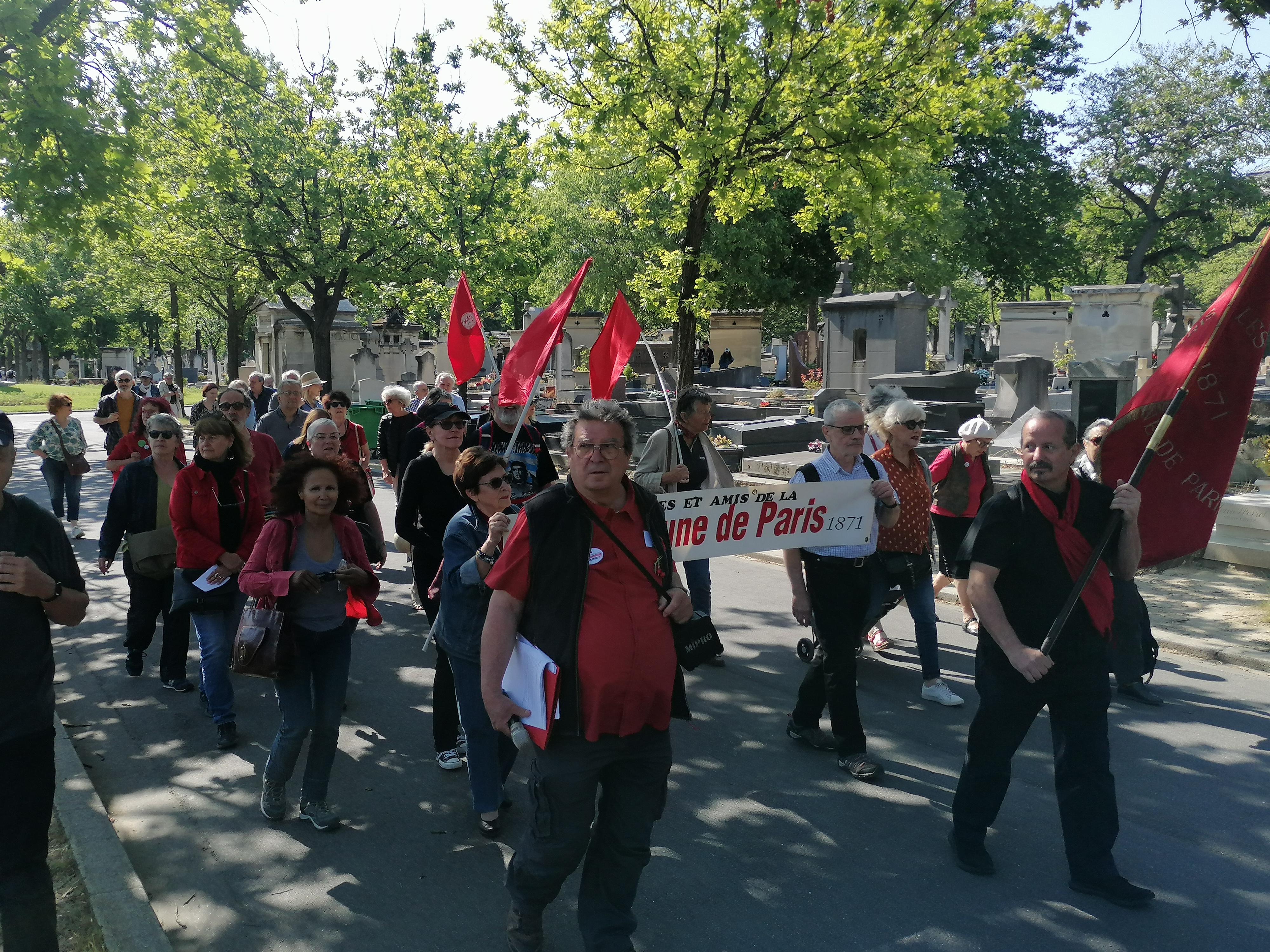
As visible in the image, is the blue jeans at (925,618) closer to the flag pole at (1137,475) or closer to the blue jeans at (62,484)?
the flag pole at (1137,475)

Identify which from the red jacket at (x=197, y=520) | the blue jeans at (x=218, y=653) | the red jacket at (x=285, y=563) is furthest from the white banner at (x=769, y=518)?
the blue jeans at (x=218, y=653)

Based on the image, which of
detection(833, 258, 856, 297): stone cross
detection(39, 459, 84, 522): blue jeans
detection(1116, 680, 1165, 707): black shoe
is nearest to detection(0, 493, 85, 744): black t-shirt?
detection(1116, 680, 1165, 707): black shoe

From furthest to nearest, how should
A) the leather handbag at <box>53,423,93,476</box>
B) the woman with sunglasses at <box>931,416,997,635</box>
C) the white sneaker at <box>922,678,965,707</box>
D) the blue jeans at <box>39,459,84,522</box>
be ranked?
the blue jeans at <box>39,459,84,522</box> → the leather handbag at <box>53,423,93,476</box> → the woman with sunglasses at <box>931,416,997,635</box> → the white sneaker at <box>922,678,965,707</box>

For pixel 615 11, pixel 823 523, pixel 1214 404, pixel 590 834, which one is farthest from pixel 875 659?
pixel 615 11

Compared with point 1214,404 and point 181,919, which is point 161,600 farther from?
point 1214,404

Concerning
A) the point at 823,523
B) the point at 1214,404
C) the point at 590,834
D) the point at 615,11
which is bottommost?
the point at 590,834

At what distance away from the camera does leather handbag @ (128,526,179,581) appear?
6.24 meters

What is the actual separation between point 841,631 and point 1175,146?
4420 centimetres

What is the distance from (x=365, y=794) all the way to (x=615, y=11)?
10800 millimetres

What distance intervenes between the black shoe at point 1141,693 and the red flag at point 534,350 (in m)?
3.89

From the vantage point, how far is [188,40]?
1107 cm

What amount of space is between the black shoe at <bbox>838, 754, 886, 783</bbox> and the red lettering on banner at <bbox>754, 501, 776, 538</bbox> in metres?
1.32

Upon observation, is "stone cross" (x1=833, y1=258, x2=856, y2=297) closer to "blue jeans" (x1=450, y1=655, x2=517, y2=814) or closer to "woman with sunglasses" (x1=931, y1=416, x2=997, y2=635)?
"woman with sunglasses" (x1=931, y1=416, x2=997, y2=635)

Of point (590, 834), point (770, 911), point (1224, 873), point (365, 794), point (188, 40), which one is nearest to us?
point (590, 834)
